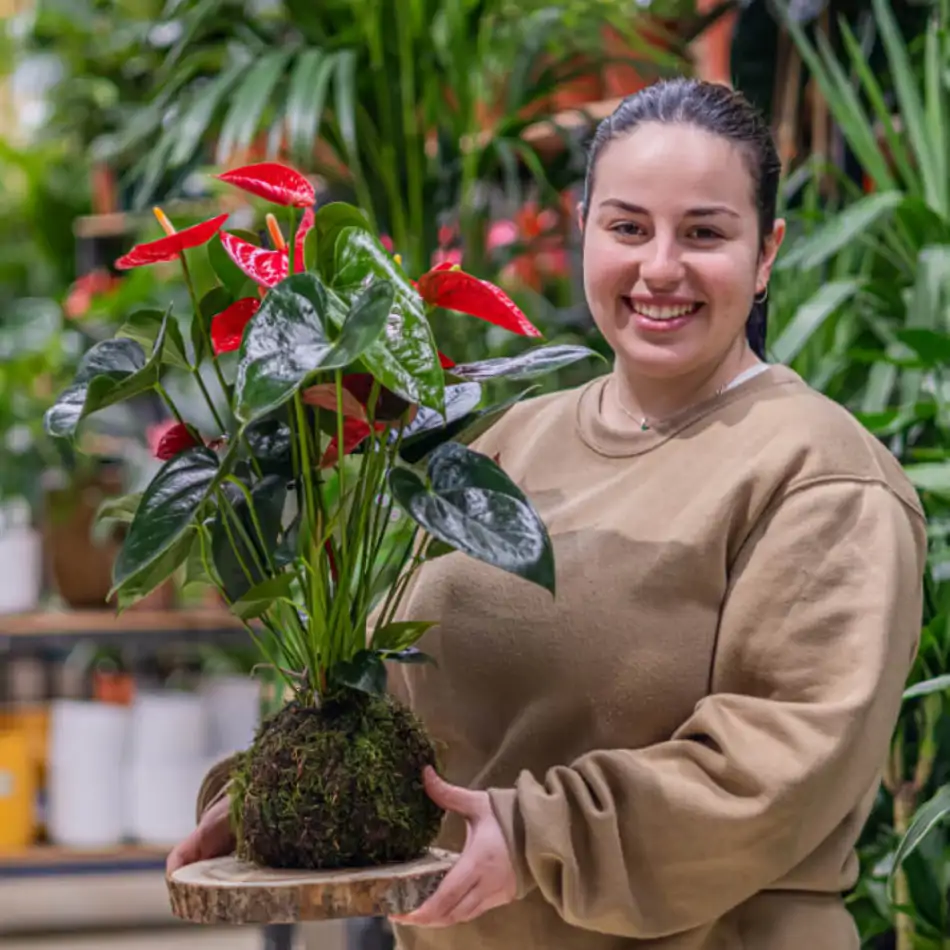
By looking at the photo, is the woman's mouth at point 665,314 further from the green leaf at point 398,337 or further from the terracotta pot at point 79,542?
the terracotta pot at point 79,542

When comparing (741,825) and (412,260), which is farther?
(412,260)

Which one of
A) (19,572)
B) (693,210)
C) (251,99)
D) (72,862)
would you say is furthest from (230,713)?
(693,210)

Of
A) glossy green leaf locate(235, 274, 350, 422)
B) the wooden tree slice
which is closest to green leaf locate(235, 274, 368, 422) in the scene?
glossy green leaf locate(235, 274, 350, 422)

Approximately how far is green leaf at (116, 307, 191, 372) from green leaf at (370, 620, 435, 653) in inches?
10.1

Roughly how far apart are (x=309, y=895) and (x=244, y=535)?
0.28 m

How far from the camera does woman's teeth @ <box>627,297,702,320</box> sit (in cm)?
129

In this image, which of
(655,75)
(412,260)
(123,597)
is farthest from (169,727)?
(123,597)

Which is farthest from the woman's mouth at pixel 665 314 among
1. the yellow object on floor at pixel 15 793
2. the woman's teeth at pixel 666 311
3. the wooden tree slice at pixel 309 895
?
the yellow object on floor at pixel 15 793

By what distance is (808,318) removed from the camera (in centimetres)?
199

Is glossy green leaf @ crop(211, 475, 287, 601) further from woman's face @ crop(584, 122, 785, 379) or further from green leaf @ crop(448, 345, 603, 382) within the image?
woman's face @ crop(584, 122, 785, 379)

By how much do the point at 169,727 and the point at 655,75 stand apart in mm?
1779

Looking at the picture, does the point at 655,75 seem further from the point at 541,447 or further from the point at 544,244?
the point at 541,447

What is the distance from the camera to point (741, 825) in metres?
1.16

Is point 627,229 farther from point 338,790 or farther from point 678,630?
point 338,790
